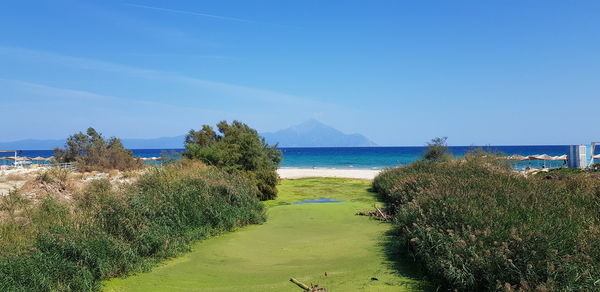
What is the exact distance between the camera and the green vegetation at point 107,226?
6820 millimetres

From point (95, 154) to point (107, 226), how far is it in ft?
83.1

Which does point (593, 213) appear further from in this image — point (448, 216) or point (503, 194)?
point (448, 216)

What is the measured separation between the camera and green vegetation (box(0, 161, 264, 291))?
682 centimetres

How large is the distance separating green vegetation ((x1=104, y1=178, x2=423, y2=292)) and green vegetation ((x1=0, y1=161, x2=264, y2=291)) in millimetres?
469

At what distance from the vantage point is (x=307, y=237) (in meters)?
12.0

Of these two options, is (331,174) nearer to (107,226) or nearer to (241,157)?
(241,157)

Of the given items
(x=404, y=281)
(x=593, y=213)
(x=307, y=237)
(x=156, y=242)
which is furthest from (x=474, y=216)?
(x=156, y=242)

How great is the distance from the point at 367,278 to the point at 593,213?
4521 mm

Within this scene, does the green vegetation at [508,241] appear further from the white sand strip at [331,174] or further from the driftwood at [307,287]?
the white sand strip at [331,174]

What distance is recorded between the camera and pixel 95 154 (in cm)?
3181

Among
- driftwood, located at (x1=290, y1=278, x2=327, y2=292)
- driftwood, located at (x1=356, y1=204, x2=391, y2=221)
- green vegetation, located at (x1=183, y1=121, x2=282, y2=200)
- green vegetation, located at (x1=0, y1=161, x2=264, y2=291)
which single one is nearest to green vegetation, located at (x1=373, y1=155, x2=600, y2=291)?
driftwood, located at (x1=290, y1=278, x2=327, y2=292)

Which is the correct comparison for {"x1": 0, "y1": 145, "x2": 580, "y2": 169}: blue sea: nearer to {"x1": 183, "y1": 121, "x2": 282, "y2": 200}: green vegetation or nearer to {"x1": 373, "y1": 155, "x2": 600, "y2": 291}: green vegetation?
{"x1": 183, "y1": 121, "x2": 282, "y2": 200}: green vegetation

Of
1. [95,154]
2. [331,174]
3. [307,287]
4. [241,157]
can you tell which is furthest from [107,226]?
[331,174]

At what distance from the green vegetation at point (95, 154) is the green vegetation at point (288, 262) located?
2035cm
